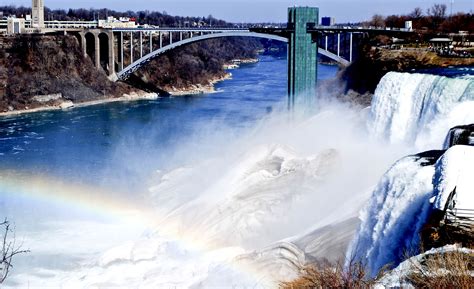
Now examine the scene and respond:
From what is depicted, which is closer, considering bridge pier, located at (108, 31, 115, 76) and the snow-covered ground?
the snow-covered ground

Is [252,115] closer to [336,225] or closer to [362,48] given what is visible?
[362,48]

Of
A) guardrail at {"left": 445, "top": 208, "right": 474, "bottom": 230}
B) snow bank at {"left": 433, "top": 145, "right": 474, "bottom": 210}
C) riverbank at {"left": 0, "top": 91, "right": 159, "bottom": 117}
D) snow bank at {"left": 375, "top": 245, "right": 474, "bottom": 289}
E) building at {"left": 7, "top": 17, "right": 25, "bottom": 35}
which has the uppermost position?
building at {"left": 7, "top": 17, "right": 25, "bottom": 35}

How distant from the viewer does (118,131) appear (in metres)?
25.9

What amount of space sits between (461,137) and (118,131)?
18498mm

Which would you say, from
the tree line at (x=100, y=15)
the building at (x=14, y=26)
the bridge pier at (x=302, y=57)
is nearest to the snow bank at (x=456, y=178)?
the bridge pier at (x=302, y=57)

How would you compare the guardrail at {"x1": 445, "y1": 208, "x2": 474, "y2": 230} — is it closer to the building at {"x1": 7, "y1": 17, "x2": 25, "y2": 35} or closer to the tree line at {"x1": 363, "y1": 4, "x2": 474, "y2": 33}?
the tree line at {"x1": 363, "y1": 4, "x2": 474, "y2": 33}

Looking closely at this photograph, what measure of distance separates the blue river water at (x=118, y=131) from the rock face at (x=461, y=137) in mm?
10139

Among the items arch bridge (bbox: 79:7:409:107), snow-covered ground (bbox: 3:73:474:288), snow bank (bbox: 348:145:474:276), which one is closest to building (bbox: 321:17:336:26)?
arch bridge (bbox: 79:7:409:107)

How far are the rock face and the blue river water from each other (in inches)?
399

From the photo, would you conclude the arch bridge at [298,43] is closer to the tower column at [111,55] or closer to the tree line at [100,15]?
the tower column at [111,55]

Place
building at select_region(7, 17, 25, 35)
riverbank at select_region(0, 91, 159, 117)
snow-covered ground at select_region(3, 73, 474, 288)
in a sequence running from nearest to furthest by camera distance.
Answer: snow-covered ground at select_region(3, 73, 474, 288) < riverbank at select_region(0, 91, 159, 117) < building at select_region(7, 17, 25, 35)

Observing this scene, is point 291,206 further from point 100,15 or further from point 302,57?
point 100,15

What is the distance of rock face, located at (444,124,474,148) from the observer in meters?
8.93

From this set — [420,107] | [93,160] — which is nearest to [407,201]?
[420,107]
